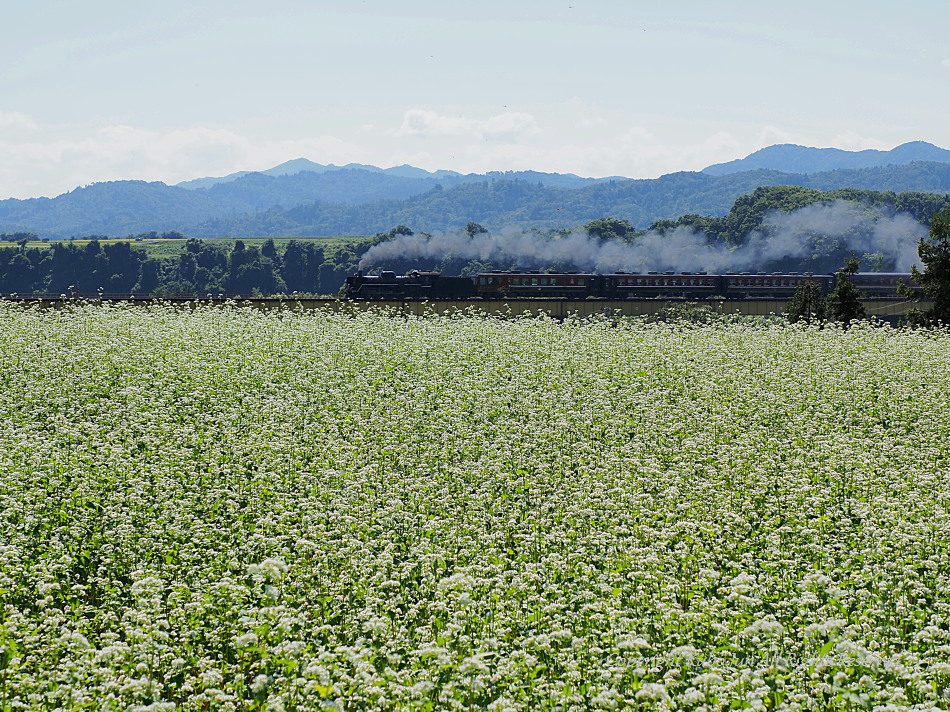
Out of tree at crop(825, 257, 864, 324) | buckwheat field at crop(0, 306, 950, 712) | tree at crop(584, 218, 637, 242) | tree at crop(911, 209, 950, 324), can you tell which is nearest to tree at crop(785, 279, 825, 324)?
tree at crop(825, 257, 864, 324)

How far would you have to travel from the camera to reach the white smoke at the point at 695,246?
100m

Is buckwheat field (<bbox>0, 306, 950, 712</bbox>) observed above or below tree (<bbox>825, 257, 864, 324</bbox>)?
below

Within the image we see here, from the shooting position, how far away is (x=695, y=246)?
5738 inches

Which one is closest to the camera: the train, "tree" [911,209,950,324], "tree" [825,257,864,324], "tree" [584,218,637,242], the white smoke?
"tree" [911,209,950,324]

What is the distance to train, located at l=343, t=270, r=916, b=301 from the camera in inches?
1945

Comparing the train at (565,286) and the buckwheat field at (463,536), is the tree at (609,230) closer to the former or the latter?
the train at (565,286)

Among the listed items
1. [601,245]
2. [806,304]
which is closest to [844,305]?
[806,304]

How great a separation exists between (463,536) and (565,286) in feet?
140

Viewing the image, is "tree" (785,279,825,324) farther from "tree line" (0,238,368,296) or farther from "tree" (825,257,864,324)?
"tree line" (0,238,368,296)

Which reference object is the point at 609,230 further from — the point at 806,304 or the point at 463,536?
the point at 463,536

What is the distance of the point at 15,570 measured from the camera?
8.58 metres

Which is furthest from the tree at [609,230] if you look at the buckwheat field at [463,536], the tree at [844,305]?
the buckwheat field at [463,536]

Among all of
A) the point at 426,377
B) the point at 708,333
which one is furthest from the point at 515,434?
the point at 708,333

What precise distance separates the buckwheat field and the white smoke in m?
74.5
